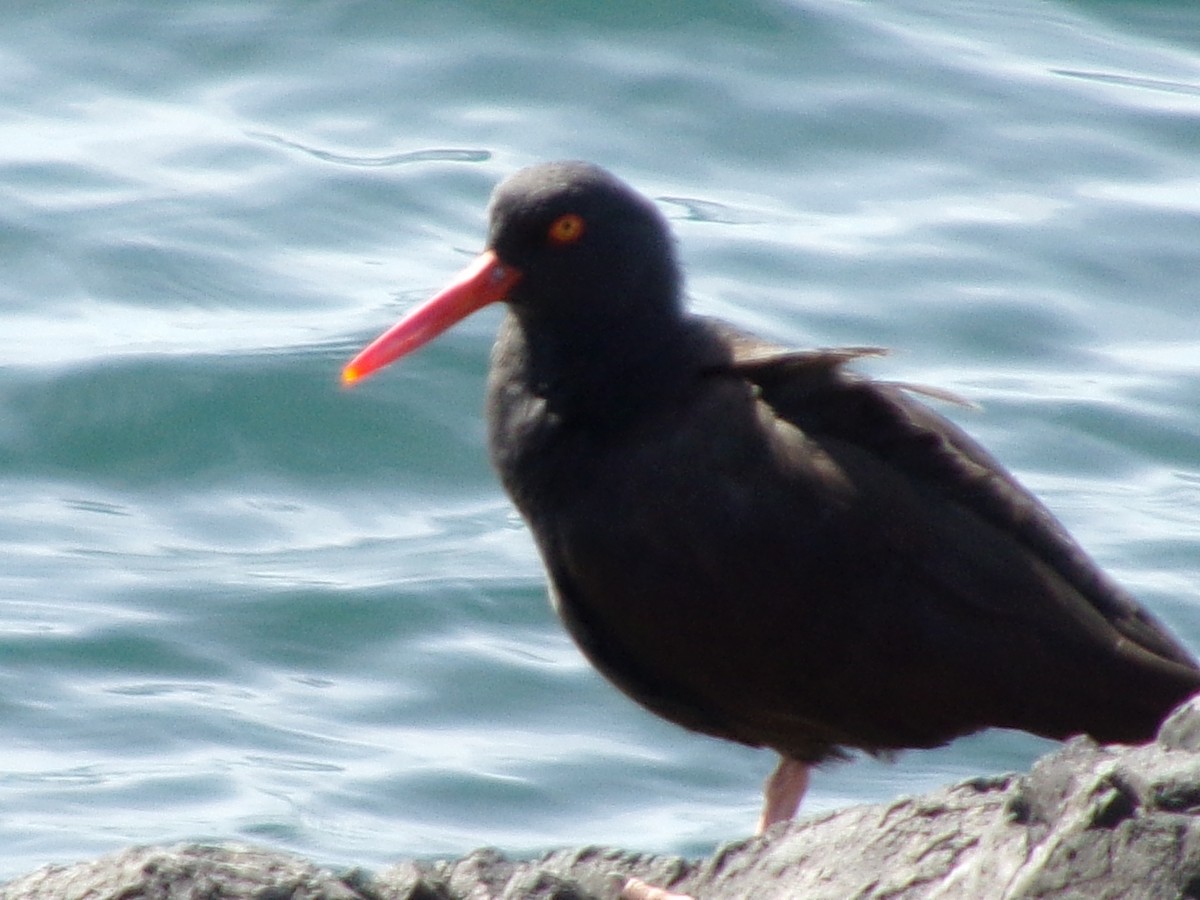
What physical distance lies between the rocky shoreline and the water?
3.29m

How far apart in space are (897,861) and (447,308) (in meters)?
2.59

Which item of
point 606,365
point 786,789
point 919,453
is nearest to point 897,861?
point 919,453

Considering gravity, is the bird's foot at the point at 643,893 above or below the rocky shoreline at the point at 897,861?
below

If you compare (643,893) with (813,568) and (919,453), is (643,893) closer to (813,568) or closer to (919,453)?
(813,568)

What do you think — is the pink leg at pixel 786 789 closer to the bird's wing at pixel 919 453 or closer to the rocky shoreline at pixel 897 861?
the bird's wing at pixel 919 453

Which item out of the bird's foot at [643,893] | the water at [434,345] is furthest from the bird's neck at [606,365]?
the water at [434,345]

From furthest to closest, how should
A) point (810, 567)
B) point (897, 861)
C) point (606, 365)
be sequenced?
1. point (606, 365)
2. point (810, 567)
3. point (897, 861)

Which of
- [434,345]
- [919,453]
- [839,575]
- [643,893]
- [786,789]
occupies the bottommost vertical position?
[434,345]

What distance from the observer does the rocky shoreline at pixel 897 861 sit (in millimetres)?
3676

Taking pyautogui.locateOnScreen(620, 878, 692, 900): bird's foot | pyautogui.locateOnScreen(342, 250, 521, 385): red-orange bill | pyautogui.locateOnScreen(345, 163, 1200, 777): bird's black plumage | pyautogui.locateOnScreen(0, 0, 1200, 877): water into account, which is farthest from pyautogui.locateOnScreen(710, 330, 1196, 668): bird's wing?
pyautogui.locateOnScreen(0, 0, 1200, 877): water

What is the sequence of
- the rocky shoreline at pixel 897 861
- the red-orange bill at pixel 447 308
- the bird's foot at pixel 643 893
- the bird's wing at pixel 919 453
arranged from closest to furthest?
the rocky shoreline at pixel 897 861 < the bird's foot at pixel 643 893 < the bird's wing at pixel 919 453 < the red-orange bill at pixel 447 308

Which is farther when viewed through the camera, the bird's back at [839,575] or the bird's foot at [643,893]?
the bird's back at [839,575]

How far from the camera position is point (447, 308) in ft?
21.2

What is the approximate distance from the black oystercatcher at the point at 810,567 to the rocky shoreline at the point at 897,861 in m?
0.84
